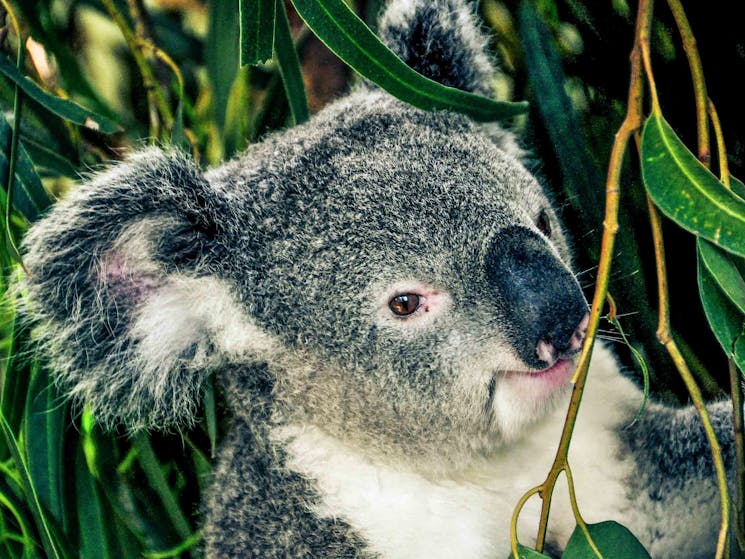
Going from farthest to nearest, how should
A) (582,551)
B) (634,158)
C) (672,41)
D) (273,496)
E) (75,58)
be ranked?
(75,58)
(634,158)
(672,41)
(273,496)
(582,551)

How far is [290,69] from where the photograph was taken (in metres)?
2.43

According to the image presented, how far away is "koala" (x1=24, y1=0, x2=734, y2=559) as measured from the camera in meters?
1.77

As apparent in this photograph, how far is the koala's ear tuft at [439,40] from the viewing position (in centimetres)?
231

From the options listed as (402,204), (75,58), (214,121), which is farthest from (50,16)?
(402,204)

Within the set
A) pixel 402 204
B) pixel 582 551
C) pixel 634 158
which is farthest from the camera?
pixel 634 158

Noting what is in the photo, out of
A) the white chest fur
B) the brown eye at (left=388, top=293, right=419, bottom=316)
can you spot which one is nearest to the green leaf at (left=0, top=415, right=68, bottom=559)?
the white chest fur

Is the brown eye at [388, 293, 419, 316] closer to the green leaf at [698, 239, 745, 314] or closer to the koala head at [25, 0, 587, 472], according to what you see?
the koala head at [25, 0, 587, 472]

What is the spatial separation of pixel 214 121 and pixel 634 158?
1331mm

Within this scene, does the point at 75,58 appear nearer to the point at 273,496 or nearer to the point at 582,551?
the point at 273,496

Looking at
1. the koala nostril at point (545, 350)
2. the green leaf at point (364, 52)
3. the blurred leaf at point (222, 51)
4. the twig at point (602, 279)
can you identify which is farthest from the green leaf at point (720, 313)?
the blurred leaf at point (222, 51)

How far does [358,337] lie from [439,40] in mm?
933

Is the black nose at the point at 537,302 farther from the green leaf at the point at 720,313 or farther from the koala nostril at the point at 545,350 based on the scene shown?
the green leaf at the point at 720,313

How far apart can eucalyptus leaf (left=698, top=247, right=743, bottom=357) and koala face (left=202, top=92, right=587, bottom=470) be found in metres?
0.23

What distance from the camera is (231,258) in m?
1.90
